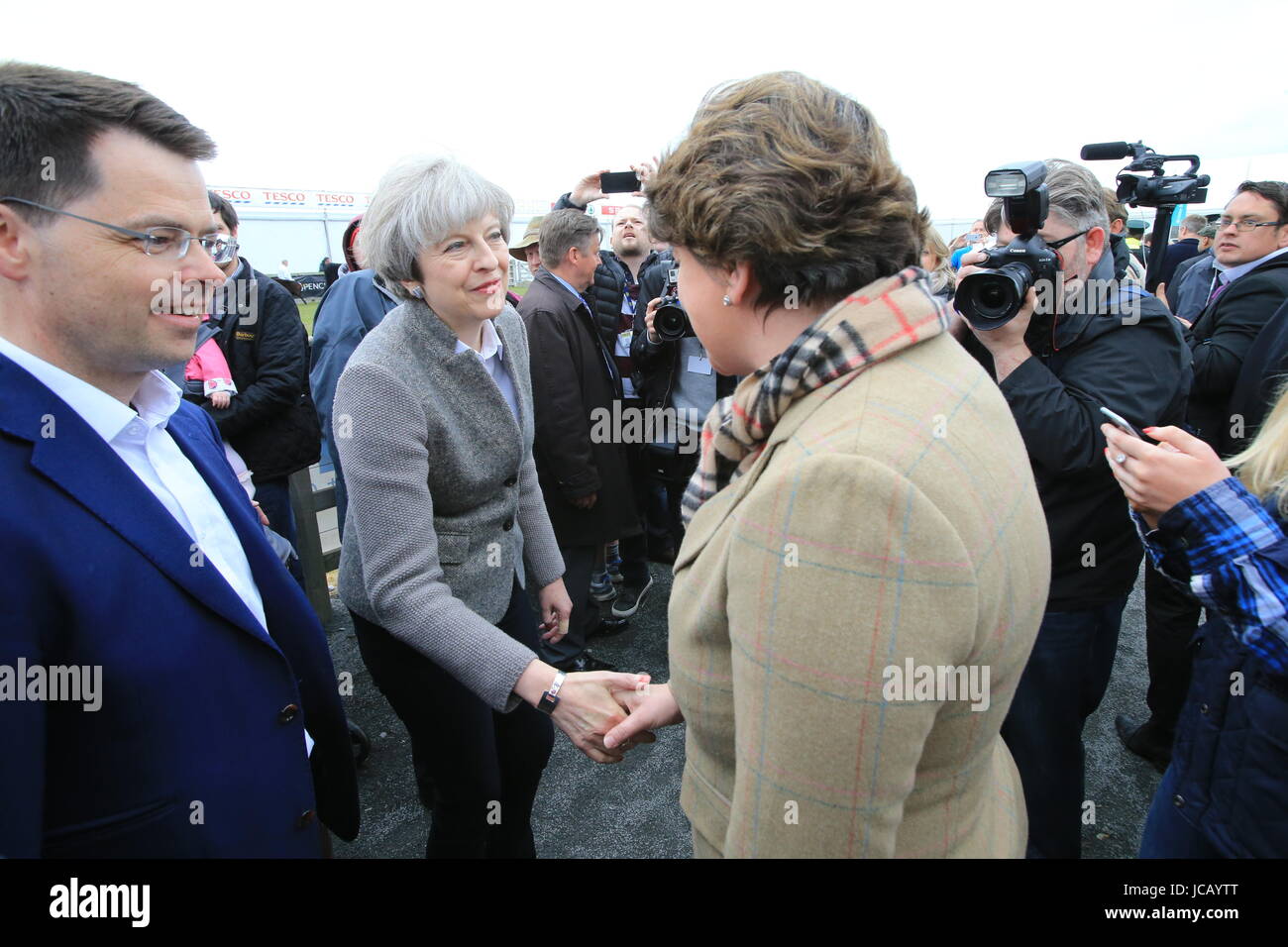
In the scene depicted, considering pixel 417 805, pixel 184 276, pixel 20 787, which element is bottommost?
Answer: pixel 417 805

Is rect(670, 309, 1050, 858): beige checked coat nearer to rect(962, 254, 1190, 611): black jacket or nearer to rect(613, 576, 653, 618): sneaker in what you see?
rect(962, 254, 1190, 611): black jacket

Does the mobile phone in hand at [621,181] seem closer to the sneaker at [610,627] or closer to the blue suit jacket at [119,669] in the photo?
the sneaker at [610,627]

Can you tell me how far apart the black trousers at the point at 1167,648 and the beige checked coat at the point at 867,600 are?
259 centimetres

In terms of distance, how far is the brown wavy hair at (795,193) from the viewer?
1.08 meters

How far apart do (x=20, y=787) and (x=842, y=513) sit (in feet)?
4.10

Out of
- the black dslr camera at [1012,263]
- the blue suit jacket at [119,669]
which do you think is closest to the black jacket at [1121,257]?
the black dslr camera at [1012,263]

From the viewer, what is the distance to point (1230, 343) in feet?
11.3

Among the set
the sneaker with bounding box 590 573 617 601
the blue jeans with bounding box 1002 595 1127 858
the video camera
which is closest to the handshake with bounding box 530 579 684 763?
the blue jeans with bounding box 1002 595 1127 858

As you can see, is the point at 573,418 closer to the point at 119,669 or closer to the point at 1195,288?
the point at 119,669

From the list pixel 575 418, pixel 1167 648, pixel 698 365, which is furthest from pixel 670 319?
pixel 1167 648
